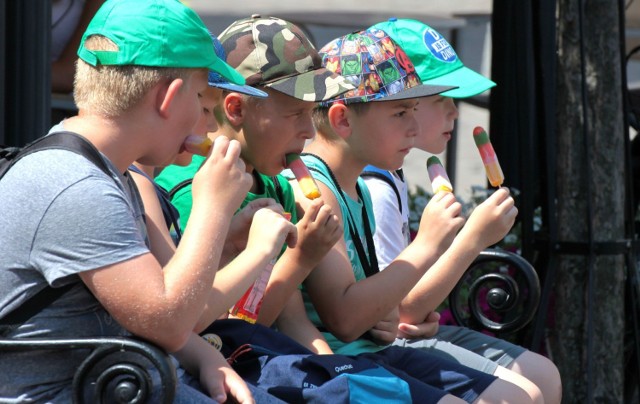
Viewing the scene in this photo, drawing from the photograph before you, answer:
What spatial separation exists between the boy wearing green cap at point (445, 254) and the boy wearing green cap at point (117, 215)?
1072mm

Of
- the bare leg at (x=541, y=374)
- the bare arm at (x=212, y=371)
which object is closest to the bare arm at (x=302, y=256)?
the bare arm at (x=212, y=371)

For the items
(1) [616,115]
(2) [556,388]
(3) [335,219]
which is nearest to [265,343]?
(3) [335,219]

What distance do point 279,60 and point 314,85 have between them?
0.13 meters

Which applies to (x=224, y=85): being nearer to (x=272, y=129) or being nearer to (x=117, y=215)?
(x=272, y=129)

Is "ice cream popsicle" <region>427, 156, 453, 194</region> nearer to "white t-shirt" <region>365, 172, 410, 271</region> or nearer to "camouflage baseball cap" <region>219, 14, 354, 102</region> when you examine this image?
"white t-shirt" <region>365, 172, 410, 271</region>

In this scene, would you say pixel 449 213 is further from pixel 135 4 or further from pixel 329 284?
pixel 135 4

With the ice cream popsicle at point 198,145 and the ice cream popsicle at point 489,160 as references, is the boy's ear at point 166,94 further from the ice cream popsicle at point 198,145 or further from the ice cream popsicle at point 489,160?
the ice cream popsicle at point 489,160

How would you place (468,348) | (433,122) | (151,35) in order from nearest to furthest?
(151,35) < (468,348) < (433,122)

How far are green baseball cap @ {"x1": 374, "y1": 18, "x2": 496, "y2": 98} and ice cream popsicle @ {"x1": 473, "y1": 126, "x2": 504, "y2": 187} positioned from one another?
0.39 metres

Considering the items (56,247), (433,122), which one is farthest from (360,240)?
(56,247)

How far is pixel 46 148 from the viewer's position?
221 centimetres

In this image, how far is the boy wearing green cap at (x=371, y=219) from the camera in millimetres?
3020

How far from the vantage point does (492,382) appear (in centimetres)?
317

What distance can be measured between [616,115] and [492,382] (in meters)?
1.65
